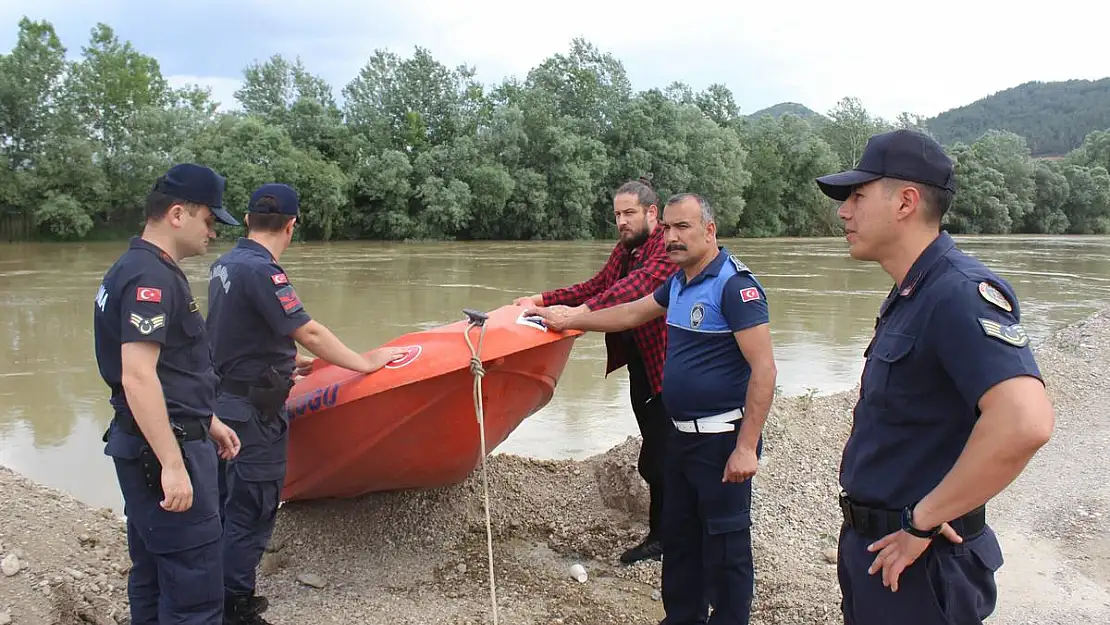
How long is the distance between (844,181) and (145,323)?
1.91m

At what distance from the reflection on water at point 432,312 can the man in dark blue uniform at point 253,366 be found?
2414 mm

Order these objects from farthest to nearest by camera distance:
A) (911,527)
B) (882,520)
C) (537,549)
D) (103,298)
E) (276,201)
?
(537,549)
(276,201)
(103,298)
(882,520)
(911,527)

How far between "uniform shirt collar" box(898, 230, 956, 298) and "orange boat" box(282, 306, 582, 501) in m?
1.87

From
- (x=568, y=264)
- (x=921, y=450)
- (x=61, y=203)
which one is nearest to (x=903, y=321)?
(x=921, y=450)

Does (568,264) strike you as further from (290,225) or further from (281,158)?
(290,225)

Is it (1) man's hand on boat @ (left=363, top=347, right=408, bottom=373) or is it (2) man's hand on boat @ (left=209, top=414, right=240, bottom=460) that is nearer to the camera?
(2) man's hand on boat @ (left=209, top=414, right=240, bottom=460)

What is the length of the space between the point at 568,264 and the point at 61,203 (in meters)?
20.5

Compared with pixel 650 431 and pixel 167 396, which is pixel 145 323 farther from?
pixel 650 431

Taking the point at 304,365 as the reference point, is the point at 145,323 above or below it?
above

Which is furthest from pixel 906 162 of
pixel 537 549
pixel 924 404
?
pixel 537 549

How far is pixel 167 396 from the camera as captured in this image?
246 centimetres

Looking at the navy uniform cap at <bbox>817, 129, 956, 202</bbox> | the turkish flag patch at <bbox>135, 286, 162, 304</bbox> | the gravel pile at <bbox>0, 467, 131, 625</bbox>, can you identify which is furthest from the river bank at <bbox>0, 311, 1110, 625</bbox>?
the navy uniform cap at <bbox>817, 129, 956, 202</bbox>

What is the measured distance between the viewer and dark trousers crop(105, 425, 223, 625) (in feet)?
7.99

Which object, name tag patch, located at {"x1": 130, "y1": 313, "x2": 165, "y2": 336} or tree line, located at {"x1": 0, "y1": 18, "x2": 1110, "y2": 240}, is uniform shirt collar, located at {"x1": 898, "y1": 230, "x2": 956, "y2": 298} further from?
tree line, located at {"x1": 0, "y1": 18, "x2": 1110, "y2": 240}
